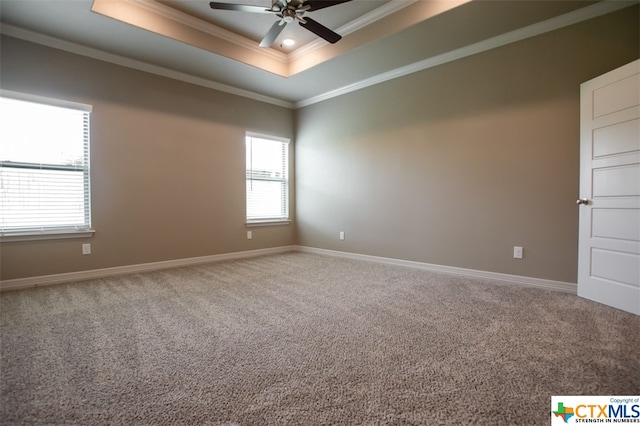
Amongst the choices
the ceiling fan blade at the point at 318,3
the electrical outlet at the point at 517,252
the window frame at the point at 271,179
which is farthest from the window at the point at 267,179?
the electrical outlet at the point at 517,252

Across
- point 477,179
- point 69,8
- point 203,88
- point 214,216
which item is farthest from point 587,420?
point 203,88

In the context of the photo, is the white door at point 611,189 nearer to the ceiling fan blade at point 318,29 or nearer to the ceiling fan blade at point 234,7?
the ceiling fan blade at point 318,29

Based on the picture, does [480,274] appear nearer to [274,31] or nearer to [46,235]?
[274,31]

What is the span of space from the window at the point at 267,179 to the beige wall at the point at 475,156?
34.5 inches

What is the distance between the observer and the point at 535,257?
124 inches

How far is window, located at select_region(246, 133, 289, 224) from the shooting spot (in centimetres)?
507

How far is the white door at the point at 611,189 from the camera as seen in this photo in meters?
2.41

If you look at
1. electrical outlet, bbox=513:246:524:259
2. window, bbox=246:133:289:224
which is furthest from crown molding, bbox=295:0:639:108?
electrical outlet, bbox=513:246:524:259

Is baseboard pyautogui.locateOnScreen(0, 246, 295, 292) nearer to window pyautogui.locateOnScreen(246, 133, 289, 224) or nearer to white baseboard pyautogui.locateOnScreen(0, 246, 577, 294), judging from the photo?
white baseboard pyautogui.locateOnScreen(0, 246, 577, 294)

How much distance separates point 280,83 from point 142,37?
→ 1875 mm

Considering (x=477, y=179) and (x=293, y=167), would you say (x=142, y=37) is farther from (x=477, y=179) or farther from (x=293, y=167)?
(x=477, y=179)

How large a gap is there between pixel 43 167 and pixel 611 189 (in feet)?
18.3

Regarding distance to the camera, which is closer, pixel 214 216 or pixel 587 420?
pixel 587 420

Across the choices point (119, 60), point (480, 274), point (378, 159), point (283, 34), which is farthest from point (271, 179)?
point (480, 274)
